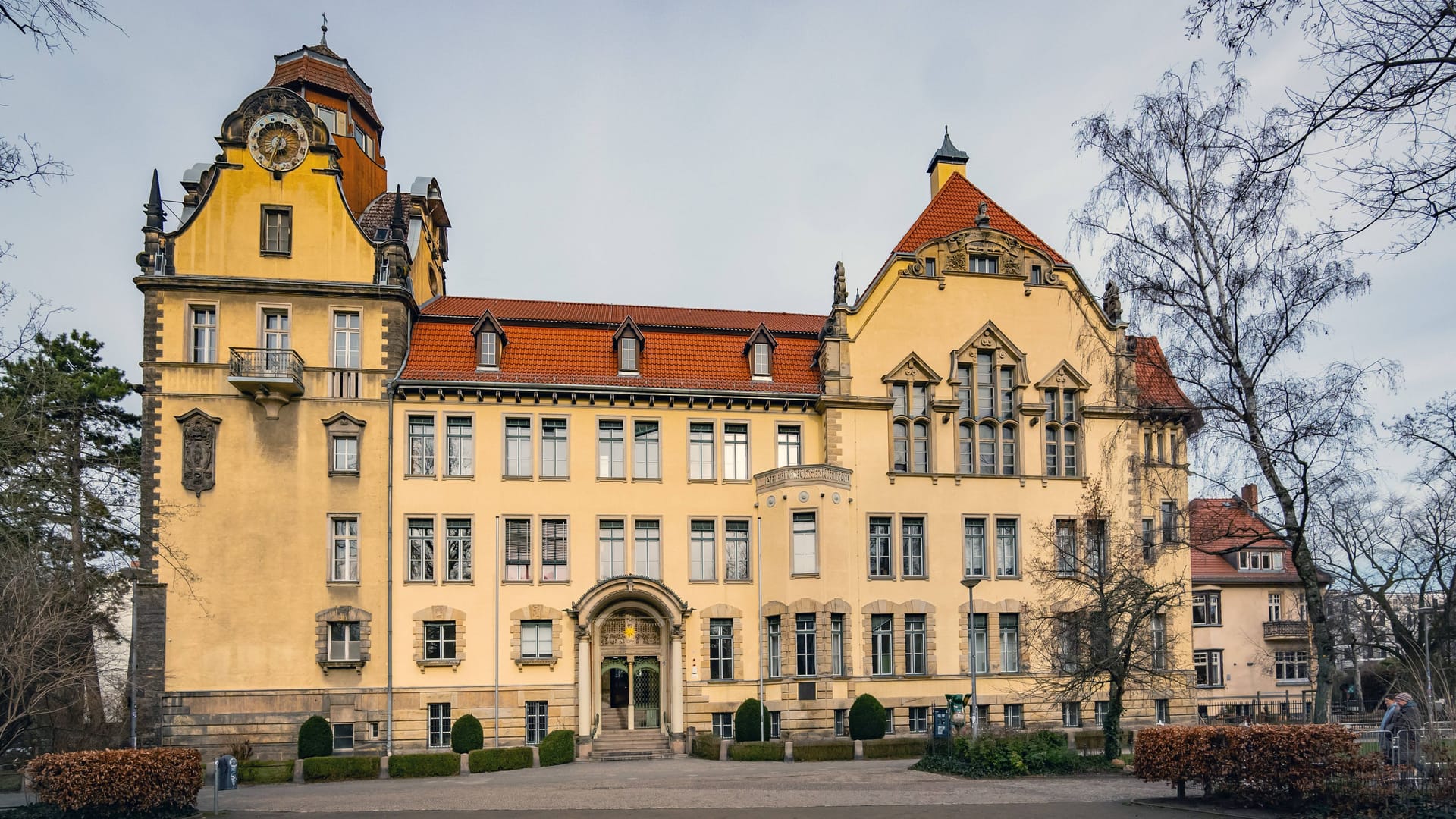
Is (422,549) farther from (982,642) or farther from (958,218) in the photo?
(958,218)

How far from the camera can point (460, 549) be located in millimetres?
34906

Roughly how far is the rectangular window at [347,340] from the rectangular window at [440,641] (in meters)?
8.01

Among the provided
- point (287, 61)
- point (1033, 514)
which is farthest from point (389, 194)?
point (1033, 514)

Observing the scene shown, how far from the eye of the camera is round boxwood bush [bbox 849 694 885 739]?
1321 inches

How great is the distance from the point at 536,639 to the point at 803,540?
8506 millimetres

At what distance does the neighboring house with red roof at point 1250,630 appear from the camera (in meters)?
49.7

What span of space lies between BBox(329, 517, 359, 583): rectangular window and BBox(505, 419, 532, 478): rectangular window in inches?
185

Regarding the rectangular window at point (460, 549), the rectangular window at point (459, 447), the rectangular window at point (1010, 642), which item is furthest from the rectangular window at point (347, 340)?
the rectangular window at point (1010, 642)

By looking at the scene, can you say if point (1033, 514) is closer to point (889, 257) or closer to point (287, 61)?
point (889, 257)

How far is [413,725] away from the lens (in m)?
33.7

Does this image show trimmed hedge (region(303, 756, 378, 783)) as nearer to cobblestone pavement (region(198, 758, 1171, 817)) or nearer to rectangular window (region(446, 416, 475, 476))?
cobblestone pavement (region(198, 758, 1171, 817))

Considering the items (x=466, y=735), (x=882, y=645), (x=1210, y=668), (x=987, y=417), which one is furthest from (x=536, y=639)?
(x=1210, y=668)

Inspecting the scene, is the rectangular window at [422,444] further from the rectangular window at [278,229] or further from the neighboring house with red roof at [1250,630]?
the neighboring house with red roof at [1250,630]

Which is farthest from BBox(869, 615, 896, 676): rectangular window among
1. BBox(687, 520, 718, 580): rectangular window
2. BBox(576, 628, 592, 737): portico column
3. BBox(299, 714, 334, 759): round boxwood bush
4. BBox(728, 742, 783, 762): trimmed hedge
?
BBox(299, 714, 334, 759): round boxwood bush
